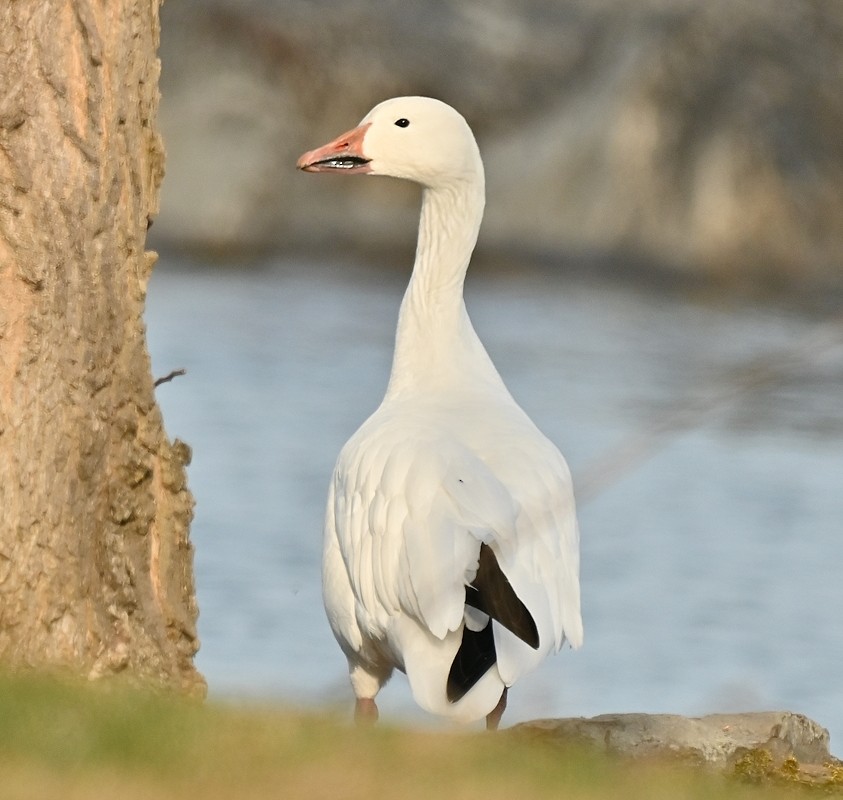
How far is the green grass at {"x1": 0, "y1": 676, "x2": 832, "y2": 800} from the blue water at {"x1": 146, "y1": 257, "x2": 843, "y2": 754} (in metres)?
0.20

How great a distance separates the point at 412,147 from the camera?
7047mm

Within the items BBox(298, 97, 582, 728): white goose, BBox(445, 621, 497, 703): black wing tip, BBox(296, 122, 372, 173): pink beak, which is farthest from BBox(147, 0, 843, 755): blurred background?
BBox(445, 621, 497, 703): black wing tip

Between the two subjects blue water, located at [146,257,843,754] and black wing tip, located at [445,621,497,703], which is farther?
blue water, located at [146,257,843,754]

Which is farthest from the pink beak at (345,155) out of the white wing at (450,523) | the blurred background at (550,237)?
the blurred background at (550,237)

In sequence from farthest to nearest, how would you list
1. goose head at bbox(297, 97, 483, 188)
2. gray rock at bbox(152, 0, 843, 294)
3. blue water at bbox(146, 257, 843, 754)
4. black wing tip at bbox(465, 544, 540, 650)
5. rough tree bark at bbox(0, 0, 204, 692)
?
gray rock at bbox(152, 0, 843, 294) → blue water at bbox(146, 257, 843, 754) → goose head at bbox(297, 97, 483, 188) → rough tree bark at bbox(0, 0, 204, 692) → black wing tip at bbox(465, 544, 540, 650)

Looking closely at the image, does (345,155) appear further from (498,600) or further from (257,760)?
(257,760)

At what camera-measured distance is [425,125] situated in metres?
7.05

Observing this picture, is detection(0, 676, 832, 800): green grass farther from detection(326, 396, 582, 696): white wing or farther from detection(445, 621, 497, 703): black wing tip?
detection(326, 396, 582, 696): white wing

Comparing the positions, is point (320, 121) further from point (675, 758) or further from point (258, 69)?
point (675, 758)

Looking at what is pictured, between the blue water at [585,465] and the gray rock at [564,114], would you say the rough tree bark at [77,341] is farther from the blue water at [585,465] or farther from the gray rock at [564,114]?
the gray rock at [564,114]

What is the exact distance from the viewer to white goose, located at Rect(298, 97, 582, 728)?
5301 mm

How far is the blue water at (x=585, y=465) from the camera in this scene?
10445mm

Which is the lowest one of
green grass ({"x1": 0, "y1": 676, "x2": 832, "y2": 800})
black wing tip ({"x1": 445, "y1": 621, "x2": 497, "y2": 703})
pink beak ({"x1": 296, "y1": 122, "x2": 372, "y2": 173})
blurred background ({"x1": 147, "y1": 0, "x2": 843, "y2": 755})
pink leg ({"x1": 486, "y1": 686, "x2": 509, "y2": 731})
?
green grass ({"x1": 0, "y1": 676, "x2": 832, "y2": 800})

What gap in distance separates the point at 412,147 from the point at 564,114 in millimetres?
12678
